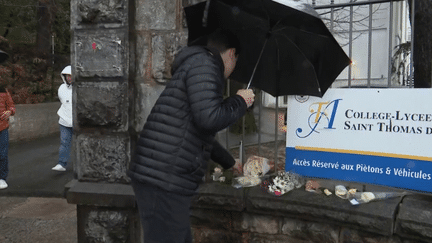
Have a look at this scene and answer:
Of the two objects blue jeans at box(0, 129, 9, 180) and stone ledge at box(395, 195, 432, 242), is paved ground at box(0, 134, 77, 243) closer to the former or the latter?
blue jeans at box(0, 129, 9, 180)

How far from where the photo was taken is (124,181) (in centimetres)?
330

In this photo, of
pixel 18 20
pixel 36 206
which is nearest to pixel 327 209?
pixel 36 206

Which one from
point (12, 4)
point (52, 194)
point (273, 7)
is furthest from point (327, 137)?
point (12, 4)

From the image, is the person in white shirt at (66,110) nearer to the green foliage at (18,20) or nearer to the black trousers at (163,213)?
the black trousers at (163,213)

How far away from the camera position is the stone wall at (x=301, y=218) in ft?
8.62

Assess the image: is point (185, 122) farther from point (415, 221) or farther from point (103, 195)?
point (415, 221)

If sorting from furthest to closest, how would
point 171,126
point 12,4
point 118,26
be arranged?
1. point 12,4
2. point 118,26
3. point 171,126

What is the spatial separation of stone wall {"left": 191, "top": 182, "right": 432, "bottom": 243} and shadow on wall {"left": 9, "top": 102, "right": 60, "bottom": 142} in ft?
27.6

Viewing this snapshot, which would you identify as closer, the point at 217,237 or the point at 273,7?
the point at 273,7

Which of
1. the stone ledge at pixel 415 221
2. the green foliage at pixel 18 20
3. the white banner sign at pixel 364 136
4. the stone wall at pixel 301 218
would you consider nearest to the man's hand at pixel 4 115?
the stone wall at pixel 301 218

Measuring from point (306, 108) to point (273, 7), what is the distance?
1.08 metres

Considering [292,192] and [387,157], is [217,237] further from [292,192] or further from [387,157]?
[387,157]

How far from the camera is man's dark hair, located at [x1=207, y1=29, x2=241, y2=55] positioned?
91.4 inches

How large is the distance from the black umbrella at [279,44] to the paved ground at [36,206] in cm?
259
